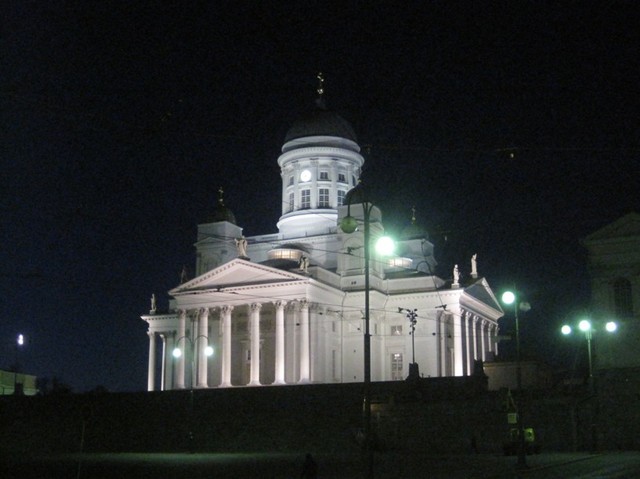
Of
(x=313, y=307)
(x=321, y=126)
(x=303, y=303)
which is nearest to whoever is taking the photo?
(x=303, y=303)

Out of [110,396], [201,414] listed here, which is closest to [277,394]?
[201,414]

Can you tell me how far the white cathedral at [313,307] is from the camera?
225 ft

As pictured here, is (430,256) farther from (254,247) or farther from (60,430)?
(60,430)

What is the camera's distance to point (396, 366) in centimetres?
7331

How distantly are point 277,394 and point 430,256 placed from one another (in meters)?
31.5

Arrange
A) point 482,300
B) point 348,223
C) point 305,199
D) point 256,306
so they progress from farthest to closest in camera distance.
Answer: point 305,199 < point 482,300 < point 256,306 < point 348,223

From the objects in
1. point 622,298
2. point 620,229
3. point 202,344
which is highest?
point 620,229

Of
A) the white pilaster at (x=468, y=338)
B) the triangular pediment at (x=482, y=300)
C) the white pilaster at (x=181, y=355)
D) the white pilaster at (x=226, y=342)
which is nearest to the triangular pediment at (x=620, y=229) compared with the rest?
the triangular pediment at (x=482, y=300)

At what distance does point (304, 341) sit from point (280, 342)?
5.68 feet

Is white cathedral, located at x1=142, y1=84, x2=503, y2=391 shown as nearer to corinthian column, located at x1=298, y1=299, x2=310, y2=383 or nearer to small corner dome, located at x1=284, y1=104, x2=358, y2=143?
corinthian column, located at x1=298, y1=299, x2=310, y2=383

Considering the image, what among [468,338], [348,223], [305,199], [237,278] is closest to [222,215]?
[305,199]

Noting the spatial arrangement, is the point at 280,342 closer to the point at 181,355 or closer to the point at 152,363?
the point at 181,355

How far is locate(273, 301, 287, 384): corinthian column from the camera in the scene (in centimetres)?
6650

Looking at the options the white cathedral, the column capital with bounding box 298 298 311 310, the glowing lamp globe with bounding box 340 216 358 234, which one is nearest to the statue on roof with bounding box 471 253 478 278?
the white cathedral
